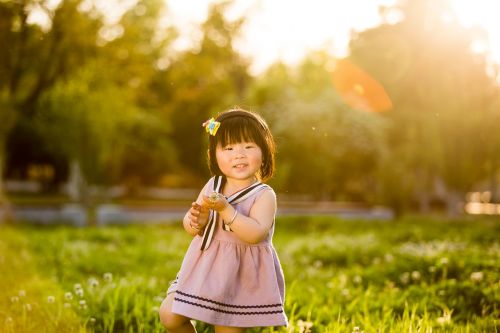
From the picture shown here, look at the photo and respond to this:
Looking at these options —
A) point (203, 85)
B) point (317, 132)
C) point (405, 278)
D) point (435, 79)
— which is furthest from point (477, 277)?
point (203, 85)

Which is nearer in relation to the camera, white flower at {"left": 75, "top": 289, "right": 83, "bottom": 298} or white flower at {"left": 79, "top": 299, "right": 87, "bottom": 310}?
white flower at {"left": 79, "top": 299, "right": 87, "bottom": 310}

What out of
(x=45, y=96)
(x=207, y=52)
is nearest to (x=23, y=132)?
(x=207, y=52)

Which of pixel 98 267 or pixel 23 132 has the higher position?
pixel 23 132

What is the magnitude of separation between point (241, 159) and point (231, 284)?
0.66 metres

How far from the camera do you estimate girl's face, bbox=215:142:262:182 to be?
323 centimetres

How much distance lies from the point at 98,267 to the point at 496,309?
19.4 ft

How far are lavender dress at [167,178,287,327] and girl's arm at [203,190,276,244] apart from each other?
2.2 inches

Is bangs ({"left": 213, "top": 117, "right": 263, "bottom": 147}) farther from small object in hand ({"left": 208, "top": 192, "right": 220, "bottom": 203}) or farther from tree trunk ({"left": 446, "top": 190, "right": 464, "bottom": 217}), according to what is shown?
tree trunk ({"left": 446, "top": 190, "right": 464, "bottom": 217})

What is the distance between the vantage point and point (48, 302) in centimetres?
504

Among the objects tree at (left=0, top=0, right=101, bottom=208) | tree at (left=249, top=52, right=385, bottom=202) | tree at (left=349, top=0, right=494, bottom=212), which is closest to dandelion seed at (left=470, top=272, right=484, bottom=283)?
tree at (left=0, top=0, right=101, bottom=208)

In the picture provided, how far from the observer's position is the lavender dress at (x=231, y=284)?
303 centimetres

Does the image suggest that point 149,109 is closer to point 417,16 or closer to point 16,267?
point 417,16

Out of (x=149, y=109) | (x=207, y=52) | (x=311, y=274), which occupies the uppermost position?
(x=207, y=52)

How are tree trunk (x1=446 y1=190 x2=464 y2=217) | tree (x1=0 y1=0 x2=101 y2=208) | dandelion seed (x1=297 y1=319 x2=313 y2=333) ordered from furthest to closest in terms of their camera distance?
tree trunk (x1=446 y1=190 x2=464 y2=217), tree (x1=0 y1=0 x2=101 y2=208), dandelion seed (x1=297 y1=319 x2=313 y2=333)
